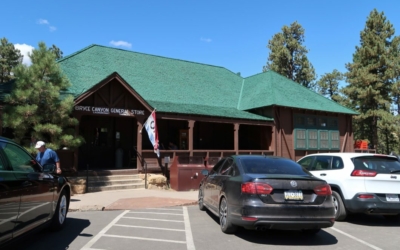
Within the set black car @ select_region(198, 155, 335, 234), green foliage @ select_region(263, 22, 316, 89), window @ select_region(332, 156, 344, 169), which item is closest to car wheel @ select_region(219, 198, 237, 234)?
black car @ select_region(198, 155, 335, 234)

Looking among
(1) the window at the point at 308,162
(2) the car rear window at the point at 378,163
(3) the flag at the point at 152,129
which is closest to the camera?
(2) the car rear window at the point at 378,163

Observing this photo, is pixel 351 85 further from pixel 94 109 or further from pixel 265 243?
pixel 265 243

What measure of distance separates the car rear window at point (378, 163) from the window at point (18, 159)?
672cm

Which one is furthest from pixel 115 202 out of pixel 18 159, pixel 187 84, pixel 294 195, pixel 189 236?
pixel 187 84

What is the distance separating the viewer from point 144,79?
Answer: 66.1 feet

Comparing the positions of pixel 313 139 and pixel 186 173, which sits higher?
pixel 313 139

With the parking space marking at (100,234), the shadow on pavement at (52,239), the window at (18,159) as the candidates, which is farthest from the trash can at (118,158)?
the window at (18,159)

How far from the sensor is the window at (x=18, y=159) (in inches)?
187

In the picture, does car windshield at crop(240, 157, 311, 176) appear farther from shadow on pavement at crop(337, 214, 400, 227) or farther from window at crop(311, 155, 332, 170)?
shadow on pavement at crop(337, 214, 400, 227)

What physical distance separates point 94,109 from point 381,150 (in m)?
53.7

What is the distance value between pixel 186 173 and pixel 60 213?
314 inches

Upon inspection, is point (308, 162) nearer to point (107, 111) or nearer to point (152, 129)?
point (152, 129)

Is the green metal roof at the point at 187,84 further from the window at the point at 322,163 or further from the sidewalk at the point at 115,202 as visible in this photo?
the window at the point at 322,163

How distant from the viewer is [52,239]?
5.89 metres
